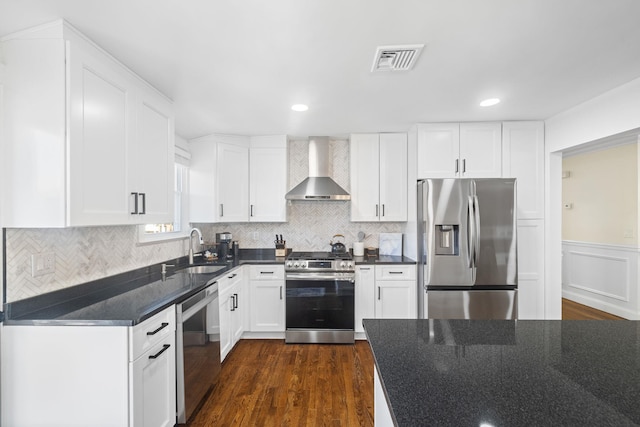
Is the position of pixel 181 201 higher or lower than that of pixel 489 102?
lower

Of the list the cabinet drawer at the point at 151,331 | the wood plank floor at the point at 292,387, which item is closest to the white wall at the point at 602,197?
the wood plank floor at the point at 292,387

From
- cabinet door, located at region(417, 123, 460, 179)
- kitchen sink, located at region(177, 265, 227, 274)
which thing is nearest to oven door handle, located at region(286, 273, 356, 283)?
kitchen sink, located at region(177, 265, 227, 274)

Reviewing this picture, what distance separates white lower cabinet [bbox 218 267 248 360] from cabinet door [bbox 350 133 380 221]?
1.53 metres

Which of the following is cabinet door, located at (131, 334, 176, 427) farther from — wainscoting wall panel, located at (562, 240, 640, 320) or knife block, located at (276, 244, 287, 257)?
wainscoting wall panel, located at (562, 240, 640, 320)

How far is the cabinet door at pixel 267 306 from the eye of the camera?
11.1 ft

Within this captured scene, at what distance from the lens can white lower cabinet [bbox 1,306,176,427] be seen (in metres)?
1.45

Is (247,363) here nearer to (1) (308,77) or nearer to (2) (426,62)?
(1) (308,77)

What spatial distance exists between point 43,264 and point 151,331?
0.75m

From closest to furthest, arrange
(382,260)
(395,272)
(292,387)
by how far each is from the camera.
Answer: (292,387) < (395,272) < (382,260)

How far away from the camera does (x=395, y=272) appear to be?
10.9ft

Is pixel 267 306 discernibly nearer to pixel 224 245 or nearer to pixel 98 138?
pixel 224 245

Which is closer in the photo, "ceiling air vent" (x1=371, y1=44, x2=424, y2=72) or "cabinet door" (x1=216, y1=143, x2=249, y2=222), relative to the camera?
"ceiling air vent" (x1=371, y1=44, x2=424, y2=72)

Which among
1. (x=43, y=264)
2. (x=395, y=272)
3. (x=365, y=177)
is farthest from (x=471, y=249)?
(x=43, y=264)

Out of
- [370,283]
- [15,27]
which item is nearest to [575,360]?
[370,283]
